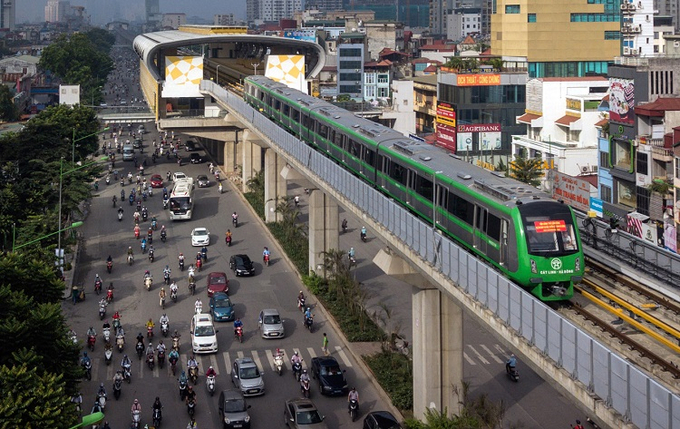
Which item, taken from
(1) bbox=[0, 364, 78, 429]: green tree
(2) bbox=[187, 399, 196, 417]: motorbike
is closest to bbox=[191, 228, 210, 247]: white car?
(2) bbox=[187, 399, 196, 417]: motorbike

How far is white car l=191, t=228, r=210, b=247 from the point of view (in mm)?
62625

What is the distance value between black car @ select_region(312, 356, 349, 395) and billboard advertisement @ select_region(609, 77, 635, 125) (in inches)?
1002

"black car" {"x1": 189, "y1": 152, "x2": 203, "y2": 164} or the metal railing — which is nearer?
the metal railing

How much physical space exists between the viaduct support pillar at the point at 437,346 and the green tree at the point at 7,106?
3952 inches

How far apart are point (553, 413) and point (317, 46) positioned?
66.8 m

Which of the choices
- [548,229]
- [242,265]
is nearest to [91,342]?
[242,265]

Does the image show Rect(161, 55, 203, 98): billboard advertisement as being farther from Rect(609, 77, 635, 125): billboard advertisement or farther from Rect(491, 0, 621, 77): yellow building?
Rect(609, 77, 635, 125): billboard advertisement

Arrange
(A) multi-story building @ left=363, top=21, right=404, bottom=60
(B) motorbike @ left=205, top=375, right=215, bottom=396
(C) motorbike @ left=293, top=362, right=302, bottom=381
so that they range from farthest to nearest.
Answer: (A) multi-story building @ left=363, top=21, right=404, bottom=60 < (C) motorbike @ left=293, top=362, right=302, bottom=381 < (B) motorbike @ left=205, top=375, right=215, bottom=396

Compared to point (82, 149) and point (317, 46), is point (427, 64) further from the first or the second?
point (82, 149)

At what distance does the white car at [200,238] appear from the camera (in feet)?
205

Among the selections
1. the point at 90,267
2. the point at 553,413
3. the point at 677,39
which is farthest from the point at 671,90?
the point at 90,267

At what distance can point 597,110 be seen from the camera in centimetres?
6994

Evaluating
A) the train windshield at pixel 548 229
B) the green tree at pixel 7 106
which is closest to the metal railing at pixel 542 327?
the train windshield at pixel 548 229


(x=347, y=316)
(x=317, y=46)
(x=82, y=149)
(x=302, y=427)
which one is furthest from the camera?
(x=317, y=46)
